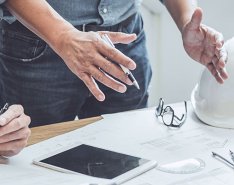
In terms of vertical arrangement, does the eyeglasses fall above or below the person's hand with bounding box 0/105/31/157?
below

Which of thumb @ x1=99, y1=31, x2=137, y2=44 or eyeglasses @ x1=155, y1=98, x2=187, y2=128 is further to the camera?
eyeglasses @ x1=155, y1=98, x2=187, y2=128

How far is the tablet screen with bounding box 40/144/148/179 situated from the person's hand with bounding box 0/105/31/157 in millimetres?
67

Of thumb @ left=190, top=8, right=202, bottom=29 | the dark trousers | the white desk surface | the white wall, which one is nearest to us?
the white desk surface

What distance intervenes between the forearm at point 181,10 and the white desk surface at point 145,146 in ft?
0.80

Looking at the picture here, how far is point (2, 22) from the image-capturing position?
130cm

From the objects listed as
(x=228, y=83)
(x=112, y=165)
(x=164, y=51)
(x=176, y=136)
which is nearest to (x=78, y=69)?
(x=112, y=165)

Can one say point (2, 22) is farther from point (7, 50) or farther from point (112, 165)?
point (112, 165)

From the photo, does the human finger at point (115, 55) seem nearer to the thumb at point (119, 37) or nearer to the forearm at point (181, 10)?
the thumb at point (119, 37)

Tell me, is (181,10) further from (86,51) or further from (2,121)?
(2,121)

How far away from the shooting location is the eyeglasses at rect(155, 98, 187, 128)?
1.15m

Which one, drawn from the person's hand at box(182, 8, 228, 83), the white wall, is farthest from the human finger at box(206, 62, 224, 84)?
the white wall

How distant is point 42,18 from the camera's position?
100 centimetres

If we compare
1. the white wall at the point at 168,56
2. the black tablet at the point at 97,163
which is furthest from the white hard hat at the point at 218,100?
the white wall at the point at 168,56

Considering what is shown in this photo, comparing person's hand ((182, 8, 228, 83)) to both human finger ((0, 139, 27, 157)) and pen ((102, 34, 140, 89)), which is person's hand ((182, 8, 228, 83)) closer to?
pen ((102, 34, 140, 89))
